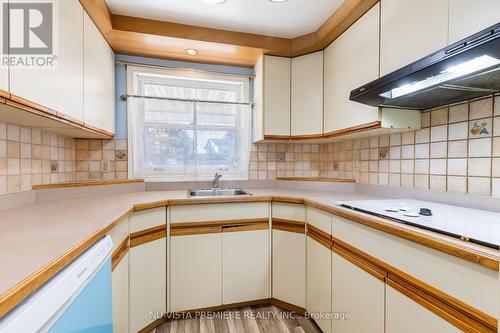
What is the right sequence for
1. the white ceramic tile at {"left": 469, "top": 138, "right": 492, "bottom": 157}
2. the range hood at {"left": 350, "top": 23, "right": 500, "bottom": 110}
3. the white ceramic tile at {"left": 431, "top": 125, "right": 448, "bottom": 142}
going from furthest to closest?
the white ceramic tile at {"left": 431, "top": 125, "right": 448, "bottom": 142}
the white ceramic tile at {"left": 469, "top": 138, "right": 492, "bottom": 157}
the range hood at {"left": 350, "top": 23, "right": 500, "bottom": 110}

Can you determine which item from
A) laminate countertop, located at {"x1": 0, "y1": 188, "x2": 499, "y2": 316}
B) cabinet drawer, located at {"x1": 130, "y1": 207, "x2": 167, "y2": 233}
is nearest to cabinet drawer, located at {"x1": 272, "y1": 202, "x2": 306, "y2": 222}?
laminate countertop, located at {"x1": 0, "y1": 188, "x2": 499, "y2": 316}

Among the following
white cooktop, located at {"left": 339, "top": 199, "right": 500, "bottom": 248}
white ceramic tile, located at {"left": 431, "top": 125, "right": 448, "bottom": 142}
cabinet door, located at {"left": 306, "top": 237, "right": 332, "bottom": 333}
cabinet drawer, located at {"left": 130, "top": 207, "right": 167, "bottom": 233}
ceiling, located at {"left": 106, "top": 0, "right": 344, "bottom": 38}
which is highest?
ceiling, located at {"left": 106, "top": 0, "right": 344, "bottom": 38}

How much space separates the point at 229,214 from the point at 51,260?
1163 millimetres

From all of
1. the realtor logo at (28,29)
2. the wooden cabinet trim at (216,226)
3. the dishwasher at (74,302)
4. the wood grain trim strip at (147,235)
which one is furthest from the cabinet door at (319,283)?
the realtor logo at (28,29)

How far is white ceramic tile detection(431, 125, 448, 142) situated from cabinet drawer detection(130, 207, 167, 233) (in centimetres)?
175

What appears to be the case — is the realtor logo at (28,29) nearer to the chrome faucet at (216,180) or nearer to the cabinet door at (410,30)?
the chrome faucet at (216,180)

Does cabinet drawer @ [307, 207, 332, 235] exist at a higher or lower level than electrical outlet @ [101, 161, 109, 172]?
lower

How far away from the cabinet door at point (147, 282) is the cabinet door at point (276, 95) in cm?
130

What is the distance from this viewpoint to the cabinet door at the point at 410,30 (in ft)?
3.56

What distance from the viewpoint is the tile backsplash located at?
1.17 metres

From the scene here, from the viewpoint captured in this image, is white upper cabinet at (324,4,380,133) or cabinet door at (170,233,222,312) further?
cabinet door at (170,233,222,312)

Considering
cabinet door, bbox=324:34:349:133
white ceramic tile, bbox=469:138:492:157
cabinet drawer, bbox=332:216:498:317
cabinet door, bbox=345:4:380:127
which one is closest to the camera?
cabinet drawer, bbox=332:216:498:317

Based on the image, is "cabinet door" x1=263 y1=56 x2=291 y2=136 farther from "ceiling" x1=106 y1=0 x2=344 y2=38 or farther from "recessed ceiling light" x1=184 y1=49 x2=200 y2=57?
"recessed ceiling light" x1=184 y1=49 x2=200 y2=57

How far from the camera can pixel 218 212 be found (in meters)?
1.67
